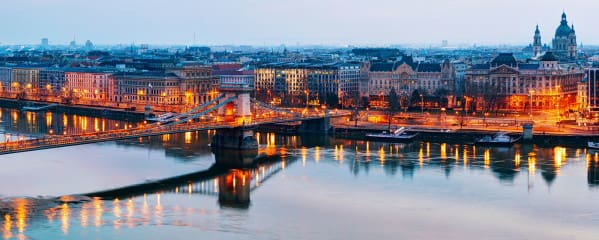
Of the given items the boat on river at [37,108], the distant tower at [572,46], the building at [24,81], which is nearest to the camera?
the boat on river at [37,108]

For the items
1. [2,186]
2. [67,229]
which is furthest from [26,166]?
[67,229]

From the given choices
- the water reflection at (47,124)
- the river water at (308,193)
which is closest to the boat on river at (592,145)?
the river water at (308,193)

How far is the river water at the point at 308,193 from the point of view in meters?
17.1

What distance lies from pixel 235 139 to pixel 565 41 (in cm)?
3514

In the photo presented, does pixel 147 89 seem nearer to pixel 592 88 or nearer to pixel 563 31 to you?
pixel 592 88

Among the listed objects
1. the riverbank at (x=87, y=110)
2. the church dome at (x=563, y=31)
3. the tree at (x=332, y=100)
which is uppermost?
the church dome at (x=563, y=31)

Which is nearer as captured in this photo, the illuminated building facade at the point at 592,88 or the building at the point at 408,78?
the illuminated building facade at the point at 592,88

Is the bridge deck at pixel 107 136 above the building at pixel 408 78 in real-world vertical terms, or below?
below

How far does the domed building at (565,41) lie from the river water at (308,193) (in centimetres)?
3099

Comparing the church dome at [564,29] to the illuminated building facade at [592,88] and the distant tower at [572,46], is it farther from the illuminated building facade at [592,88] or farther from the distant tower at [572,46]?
the illuminated building facade at [592,88]

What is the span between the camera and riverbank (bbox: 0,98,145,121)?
3722 centimetres

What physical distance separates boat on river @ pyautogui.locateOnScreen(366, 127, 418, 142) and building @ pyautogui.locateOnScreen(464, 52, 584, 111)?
8356 mm

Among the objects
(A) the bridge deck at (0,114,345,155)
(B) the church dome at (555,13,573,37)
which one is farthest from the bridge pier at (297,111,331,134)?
(B) the church dome at (555,13,573,37)

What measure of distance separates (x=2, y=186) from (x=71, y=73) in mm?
28059
